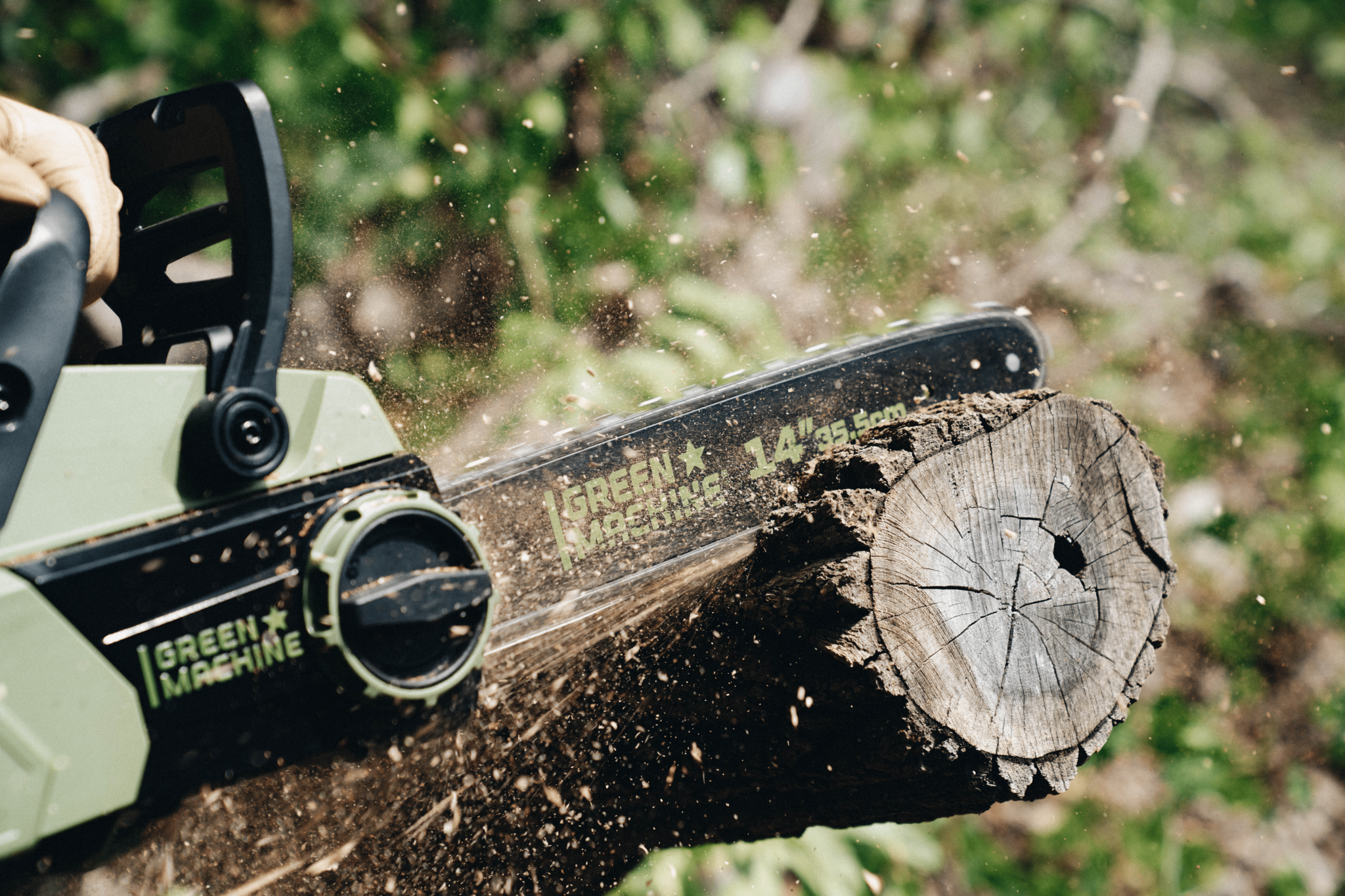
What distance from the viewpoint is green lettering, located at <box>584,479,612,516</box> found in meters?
1.53

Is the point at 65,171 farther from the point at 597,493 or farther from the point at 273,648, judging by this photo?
the point at 597,493

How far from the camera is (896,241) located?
3730 mm

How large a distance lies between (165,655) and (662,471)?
2.88 feet

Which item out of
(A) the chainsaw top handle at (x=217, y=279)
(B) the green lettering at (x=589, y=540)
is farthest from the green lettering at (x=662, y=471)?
(A) the chainsaw top handle at (x=217, y=279)

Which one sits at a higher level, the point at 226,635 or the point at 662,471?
the point at 226,635

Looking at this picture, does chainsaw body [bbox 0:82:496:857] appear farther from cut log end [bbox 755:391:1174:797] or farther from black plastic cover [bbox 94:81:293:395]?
cut log end [bbox 755:391:1174:797]

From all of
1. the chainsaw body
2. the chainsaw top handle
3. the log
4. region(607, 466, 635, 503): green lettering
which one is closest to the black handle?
the chainsaw body

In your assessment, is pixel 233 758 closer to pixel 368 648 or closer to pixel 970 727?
pixel 368 648

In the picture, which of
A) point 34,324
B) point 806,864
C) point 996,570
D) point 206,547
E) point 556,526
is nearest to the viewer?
point 34,324

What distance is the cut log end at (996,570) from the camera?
1.11m

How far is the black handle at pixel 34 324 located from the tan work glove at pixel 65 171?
0.03 meters

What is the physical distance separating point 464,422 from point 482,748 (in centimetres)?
159

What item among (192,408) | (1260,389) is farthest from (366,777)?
(1260,389)

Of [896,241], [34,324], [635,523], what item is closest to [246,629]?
[34,324]
